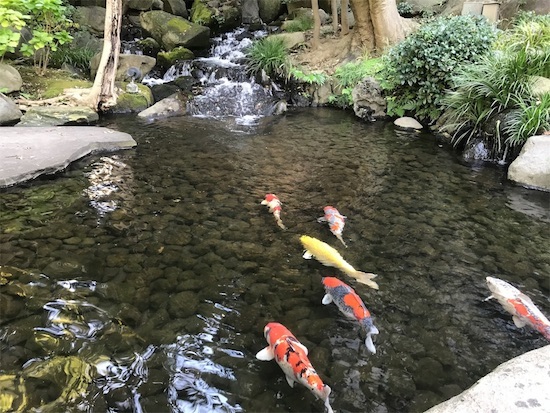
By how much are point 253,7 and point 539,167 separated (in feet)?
51.0

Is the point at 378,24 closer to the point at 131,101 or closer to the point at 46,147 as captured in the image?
the point at 131,101

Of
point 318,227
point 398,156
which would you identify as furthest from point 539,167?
point 318,227

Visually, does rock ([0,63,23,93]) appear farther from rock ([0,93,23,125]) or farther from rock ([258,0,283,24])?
rock ([258,0,283,24])

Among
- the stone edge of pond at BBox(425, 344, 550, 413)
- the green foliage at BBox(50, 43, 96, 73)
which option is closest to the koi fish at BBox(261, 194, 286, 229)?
the stone edge of pond at BBox(425, 344, 550, 413)

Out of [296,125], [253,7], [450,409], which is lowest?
[296,125]

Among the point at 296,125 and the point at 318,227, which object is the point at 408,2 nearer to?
the point at 296,125

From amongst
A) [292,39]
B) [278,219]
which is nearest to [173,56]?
[292,39]

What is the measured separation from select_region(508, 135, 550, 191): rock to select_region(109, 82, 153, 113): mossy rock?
8602mm

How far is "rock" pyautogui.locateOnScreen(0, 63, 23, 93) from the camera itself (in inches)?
368

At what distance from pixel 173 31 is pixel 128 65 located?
3.39 meters

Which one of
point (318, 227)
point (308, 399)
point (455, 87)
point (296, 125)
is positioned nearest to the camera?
point (308, 399)

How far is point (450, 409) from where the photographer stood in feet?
6.92

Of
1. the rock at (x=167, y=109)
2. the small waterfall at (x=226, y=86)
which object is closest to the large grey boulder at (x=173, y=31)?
the small waterfall at (x=226, y=86)

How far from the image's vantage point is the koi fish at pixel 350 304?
3184 mm
